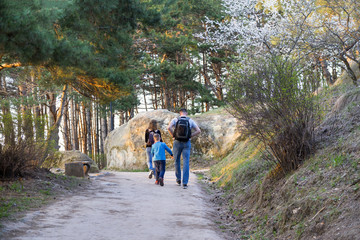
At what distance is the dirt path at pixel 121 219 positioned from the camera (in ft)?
14.9

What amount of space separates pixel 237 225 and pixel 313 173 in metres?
1.41

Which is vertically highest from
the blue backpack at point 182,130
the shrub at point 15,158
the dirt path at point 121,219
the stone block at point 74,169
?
the blue backpack at point 182,130

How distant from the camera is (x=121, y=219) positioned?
5391 mm

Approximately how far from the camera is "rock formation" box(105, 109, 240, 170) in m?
18.4

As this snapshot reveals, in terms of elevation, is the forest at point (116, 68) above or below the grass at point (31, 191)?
above

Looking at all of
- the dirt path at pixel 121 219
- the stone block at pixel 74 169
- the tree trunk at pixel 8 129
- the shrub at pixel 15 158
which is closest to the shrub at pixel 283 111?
the dirt path at pixel 121 219

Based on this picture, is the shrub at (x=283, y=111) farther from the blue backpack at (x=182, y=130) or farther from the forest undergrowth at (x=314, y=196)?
the blue backpack at (x=182, y=130)

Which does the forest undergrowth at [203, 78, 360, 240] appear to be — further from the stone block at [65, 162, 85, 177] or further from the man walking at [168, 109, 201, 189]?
the stone block at [65, 162, 85, 177]

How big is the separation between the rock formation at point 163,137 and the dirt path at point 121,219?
10.5m

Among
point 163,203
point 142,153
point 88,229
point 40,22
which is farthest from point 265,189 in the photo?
point 142,153

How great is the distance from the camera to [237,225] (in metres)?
5.77

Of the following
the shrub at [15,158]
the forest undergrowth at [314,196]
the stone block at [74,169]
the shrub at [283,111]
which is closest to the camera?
the forest undergrowth at [314,196]

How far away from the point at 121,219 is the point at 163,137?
45.3 feet

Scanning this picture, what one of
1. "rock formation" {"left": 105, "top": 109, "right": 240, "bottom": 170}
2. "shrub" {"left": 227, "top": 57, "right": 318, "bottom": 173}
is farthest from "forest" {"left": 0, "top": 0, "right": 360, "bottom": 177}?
"rock formation" {"left": 105, "top": 109, "right": 240, "bottom": 170}
